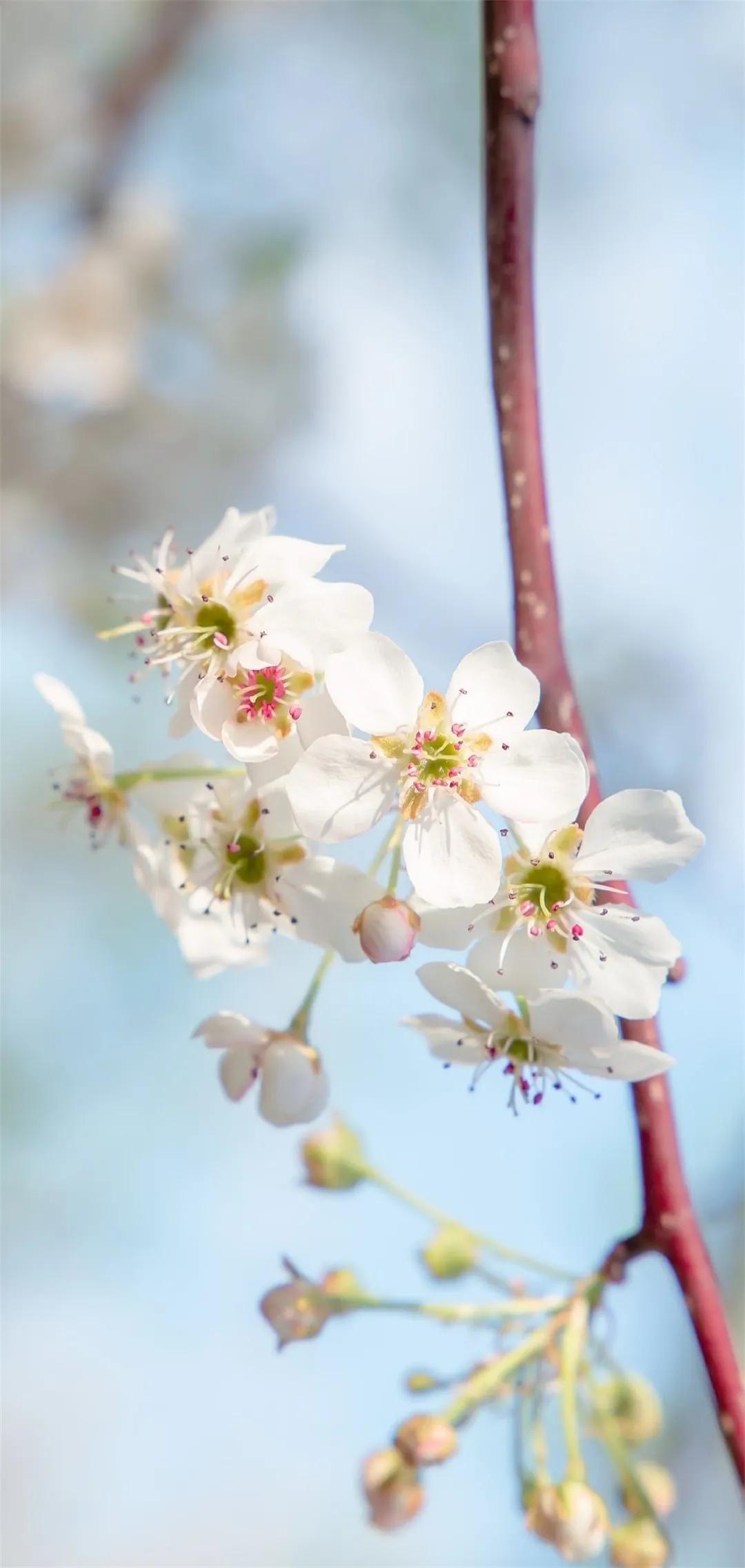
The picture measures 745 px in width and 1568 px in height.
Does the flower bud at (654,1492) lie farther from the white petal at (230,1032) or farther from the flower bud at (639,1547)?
the white petal at (230,1032)

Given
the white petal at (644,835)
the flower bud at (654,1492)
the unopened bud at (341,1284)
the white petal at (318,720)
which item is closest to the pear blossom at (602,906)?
the white petal at (644,835)

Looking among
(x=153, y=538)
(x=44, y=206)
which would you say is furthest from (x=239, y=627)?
(x=44, y=206)

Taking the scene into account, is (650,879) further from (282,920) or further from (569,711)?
(282,920)

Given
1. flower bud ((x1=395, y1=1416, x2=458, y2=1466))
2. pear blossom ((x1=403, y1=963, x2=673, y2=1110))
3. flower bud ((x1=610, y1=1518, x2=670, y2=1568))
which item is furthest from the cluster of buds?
pear blossom ((x1=403, y1=963, x2=673, y2=1110))

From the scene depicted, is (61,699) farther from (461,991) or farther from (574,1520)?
(574,1520)

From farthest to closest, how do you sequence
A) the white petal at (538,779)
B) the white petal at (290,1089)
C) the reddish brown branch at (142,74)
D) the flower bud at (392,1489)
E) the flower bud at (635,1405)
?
the reddish brown branch at (142,74) < the flower bud at (635,1405) < the flower bud at (392,1489) < the white petal at (290,1089) < the white petal at (538,779)

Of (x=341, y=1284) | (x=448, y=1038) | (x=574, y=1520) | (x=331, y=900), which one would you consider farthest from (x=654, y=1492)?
(x=331, y=900)
